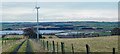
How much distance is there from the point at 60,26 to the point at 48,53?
1516 inches

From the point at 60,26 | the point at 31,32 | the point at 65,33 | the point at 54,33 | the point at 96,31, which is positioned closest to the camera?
the point at 60,26

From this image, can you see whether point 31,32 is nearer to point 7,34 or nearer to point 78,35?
point 7,34

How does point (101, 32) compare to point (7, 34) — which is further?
point (7, 34)

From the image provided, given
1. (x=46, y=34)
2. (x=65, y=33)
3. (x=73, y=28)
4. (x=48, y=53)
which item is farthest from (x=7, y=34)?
(x=48, y=53)

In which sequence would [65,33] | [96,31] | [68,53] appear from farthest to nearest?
[65,33]
[96,31]
[68,53]

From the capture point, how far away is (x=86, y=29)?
5972 centimetres

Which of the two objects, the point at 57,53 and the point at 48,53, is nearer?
the point at 57,53

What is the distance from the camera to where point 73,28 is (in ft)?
203

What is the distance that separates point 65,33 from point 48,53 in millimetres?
47707

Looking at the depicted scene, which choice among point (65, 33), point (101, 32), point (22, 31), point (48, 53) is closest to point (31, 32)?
point (22, 31)

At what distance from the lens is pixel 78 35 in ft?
210

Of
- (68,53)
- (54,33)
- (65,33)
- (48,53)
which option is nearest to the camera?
(68,53)

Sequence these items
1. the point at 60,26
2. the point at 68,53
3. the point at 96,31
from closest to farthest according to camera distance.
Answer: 1. the point at 68,53
2. the point at 60,26
3. the point at 96,31

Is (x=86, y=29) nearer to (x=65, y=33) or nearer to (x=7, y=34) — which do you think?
(x=65, y=33)
